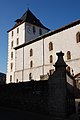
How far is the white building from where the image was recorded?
1351 inches

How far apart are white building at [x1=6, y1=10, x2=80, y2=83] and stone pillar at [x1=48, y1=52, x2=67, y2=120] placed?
70.5 feet

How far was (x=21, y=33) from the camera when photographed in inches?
2098

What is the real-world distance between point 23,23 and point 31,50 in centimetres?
1214

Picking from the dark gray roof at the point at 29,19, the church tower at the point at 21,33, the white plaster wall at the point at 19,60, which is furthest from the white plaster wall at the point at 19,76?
the dark gray roof at the point at 29,19

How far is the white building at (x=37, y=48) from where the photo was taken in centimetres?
3433

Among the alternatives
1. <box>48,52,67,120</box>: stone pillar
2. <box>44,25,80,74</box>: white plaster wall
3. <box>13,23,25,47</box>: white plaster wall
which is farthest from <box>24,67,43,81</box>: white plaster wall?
<box>48,52,67,120</box>: stone pillar

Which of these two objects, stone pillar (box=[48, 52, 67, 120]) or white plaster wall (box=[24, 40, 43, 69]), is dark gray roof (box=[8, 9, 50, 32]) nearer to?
white plaster wall (box=[24, 40, 43, 69])

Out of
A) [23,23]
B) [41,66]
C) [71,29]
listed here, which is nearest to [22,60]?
[41,66]

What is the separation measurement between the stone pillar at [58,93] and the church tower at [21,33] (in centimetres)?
3880

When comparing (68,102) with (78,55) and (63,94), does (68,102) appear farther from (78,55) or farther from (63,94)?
(78,55)

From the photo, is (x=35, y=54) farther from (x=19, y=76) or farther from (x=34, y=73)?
(x=19, y=76)

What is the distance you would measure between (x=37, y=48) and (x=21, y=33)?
1229 cm

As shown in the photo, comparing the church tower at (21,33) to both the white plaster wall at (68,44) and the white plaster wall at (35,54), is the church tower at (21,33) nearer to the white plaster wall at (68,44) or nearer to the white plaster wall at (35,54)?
the white plaster wall at (35,54)

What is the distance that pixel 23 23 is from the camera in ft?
177
